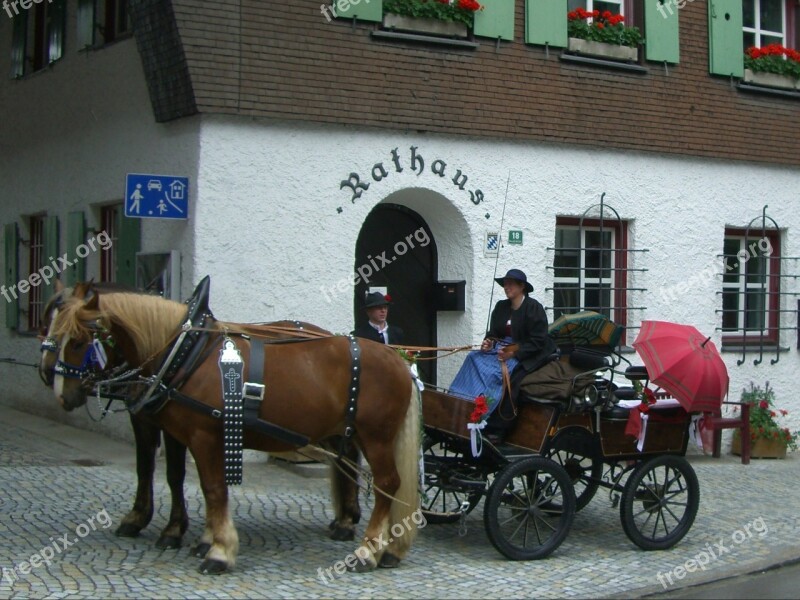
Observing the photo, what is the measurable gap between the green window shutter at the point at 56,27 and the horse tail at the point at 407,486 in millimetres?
8142

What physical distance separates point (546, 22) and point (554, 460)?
19.1 ft

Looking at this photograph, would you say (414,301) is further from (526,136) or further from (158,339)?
(158,339)

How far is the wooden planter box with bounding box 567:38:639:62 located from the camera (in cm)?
1220

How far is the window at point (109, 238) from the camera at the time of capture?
12148 millimetres

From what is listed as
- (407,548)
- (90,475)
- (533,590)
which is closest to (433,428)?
(407,548)

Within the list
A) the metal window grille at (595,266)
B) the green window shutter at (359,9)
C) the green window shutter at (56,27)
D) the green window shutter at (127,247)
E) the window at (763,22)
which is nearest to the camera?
the green window shutter at (359,9)

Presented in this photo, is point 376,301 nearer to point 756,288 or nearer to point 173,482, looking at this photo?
point 173,482

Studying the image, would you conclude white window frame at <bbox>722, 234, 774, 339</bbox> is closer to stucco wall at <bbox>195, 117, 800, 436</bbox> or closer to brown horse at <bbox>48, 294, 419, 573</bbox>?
stucco wall at <bbox>195, 117, 800, 436</bbox>

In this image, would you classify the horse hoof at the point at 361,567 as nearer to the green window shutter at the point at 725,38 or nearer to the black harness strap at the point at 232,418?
the black harness strap at the point at 232,418

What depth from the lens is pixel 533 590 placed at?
6.72 meters

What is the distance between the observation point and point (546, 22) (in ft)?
39.0

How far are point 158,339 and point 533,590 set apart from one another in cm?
273

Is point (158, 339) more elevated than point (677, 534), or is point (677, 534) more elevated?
point (158, 339)

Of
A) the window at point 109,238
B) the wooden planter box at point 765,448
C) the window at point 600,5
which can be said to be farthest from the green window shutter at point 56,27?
the wooden planter box at point 765,448
